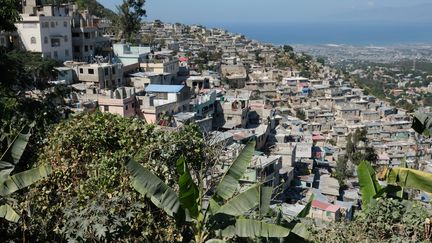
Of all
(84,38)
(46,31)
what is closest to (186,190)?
(46,31)

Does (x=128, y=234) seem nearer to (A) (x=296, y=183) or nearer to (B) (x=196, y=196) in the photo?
(B) (x=196, y=196)

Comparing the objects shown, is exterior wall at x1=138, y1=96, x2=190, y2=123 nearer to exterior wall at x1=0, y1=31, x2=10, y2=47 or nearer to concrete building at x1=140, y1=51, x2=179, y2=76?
concrete building at x1=140, y1=51, x2=179, y2=76

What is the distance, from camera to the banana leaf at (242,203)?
14.8 feet

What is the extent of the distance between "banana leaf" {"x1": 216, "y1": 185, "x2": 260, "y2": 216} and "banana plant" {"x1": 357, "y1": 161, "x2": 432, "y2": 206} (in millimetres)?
2307

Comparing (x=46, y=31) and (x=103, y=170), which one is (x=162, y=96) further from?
(x=103, y=170)

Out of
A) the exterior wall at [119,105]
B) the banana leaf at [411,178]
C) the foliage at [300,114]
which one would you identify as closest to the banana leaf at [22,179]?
the banana leaf at [411,178]

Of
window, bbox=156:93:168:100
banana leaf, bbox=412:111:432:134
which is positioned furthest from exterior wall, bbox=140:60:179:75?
banana leaf, bbox=412:111:432:134

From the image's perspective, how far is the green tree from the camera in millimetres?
35500

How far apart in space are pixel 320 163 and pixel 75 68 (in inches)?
570

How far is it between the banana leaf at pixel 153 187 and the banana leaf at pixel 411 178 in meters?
2.92

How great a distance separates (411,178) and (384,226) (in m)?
0.70

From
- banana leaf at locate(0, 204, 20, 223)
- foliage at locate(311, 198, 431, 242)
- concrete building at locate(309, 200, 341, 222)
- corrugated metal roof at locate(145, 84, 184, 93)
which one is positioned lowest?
concrete building at locate(309, 200, 341, 222)

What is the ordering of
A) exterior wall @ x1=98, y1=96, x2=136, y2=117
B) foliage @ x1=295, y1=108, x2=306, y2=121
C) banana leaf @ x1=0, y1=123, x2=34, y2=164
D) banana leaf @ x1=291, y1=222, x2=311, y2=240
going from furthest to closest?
foliage @ x1=295, y1=108, x2=306, y2=121
exterior wall @ x1=98, y1=96, x2=136, y2=117
banana leaf @ x1=0, y1=123, x2=34, y2=164
banana leaf @ x1=291, y1=222, x2=311, y2=240

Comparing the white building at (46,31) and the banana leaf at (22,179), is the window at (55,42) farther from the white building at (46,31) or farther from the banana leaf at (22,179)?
the banana leaf at (22,179)
